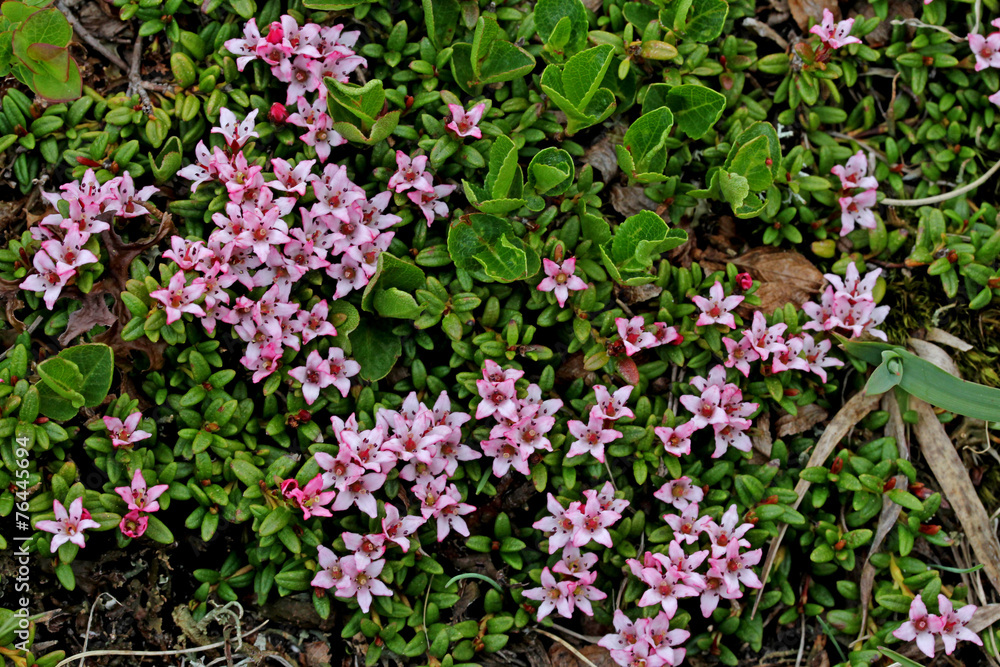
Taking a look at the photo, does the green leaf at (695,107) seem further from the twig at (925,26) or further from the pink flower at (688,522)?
the pink flower at (688,522)

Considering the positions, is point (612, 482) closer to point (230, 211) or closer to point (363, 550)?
point (363, 550)

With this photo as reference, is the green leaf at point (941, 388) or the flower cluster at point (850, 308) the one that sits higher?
the flower cluster at point (850, 308)

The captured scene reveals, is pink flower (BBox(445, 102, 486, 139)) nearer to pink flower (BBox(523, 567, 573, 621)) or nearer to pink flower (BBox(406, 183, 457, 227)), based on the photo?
pink flower (BBox(406, 183, 457, 227))

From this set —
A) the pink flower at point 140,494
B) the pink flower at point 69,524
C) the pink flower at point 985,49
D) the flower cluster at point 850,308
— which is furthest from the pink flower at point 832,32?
the pink flower at point 69,524

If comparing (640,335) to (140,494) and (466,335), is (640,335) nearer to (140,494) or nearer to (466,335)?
(466,335)

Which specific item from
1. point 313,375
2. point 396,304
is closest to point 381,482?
point 313,375
